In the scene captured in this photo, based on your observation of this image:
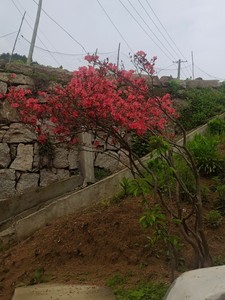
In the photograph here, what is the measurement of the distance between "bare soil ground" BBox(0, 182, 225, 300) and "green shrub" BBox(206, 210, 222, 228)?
0.06 meters

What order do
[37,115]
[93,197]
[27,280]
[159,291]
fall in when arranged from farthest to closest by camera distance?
[93,197]
[37,115]
[27,280]
[159,291]

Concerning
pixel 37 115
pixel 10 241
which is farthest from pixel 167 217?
pixel 10 241

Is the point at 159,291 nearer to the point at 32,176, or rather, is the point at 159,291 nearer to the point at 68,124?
the point at 68,124

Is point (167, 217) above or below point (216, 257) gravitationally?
above

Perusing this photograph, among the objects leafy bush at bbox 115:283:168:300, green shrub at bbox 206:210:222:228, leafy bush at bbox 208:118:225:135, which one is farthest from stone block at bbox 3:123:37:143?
leafy bush at bbox 115:283:168:300

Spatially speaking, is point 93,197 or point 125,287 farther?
point 93,197

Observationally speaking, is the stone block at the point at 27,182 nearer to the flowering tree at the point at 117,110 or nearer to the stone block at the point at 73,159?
the stone block at the point at 73,159

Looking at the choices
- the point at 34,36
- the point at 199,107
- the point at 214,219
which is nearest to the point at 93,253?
the point at 214,219

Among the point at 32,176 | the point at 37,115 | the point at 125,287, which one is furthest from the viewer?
the point at 32,176

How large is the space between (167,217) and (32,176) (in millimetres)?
4269

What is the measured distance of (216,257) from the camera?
396 cm

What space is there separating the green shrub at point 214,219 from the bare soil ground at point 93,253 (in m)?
0.06

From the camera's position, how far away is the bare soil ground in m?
4.05

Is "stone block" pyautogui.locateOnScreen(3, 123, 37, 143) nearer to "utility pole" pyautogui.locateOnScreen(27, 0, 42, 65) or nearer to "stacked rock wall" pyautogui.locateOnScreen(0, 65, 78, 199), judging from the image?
"stacked rock wall" pyautogui.locateOnScreen(0, 65, 78, 199)
